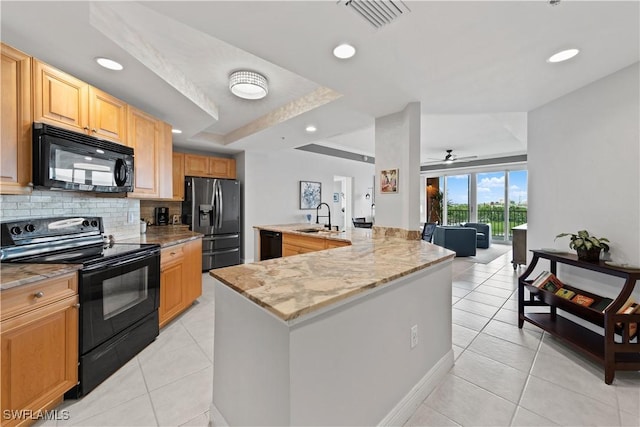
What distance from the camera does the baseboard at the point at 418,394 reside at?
1376 mm

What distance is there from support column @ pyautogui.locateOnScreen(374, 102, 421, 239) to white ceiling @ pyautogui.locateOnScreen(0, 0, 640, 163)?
0.54 ft

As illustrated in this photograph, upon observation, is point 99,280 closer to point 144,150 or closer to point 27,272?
point 27,272

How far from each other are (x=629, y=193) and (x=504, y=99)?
1237 mm

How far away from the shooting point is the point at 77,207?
2238 mm

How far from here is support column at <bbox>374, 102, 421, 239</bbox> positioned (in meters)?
2.60

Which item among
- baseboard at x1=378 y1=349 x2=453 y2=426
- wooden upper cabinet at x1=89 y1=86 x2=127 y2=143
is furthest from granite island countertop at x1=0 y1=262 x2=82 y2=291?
baseboard at x1=378 y1=349 x2=453 y2=426

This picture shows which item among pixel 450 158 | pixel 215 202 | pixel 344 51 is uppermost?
pixel 450 158

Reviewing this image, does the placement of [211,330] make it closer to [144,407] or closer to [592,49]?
[144,407]

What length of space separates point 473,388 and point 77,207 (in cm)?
345

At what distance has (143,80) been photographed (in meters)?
2.12

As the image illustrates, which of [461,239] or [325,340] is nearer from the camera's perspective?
[325,340]

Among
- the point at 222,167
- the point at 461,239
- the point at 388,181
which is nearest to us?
the point at 388,181

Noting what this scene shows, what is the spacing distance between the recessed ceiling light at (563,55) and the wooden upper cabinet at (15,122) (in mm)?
3510

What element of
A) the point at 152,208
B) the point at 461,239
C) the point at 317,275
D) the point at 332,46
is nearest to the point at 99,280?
the point at 317,275
